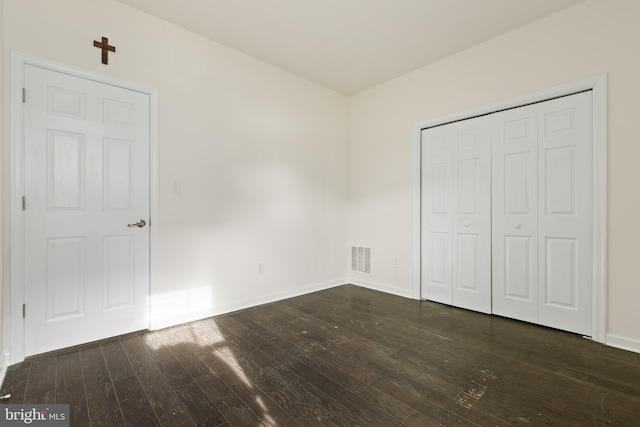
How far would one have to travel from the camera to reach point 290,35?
301cm

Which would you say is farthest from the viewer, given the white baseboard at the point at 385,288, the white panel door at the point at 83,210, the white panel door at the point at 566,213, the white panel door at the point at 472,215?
the white baseboard at the point at 385,288

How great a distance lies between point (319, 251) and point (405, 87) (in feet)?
8.12

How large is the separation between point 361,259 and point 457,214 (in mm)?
1539

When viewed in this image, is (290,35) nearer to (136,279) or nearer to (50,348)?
(136,279)

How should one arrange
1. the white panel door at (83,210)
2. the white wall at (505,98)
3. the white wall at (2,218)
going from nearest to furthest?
the white wall at (2,218), the white panel door at (83,210), the white wall at (505,98)

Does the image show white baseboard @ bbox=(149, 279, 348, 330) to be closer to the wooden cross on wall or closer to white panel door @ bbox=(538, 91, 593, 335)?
the wooden cross on wall

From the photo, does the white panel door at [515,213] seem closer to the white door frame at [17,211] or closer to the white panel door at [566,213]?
the white panel door at [566,213]

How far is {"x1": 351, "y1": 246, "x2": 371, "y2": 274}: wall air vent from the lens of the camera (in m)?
4.27

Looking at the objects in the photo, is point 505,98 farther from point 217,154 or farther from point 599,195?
point 217,154

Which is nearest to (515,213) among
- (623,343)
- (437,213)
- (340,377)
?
(437,213)

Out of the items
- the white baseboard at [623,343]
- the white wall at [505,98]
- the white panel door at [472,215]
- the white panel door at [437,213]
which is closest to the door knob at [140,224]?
the white wall at [505,98]

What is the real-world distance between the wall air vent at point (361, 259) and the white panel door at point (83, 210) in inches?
109

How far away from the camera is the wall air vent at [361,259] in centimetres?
427

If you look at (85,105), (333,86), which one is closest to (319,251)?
(333,86)
